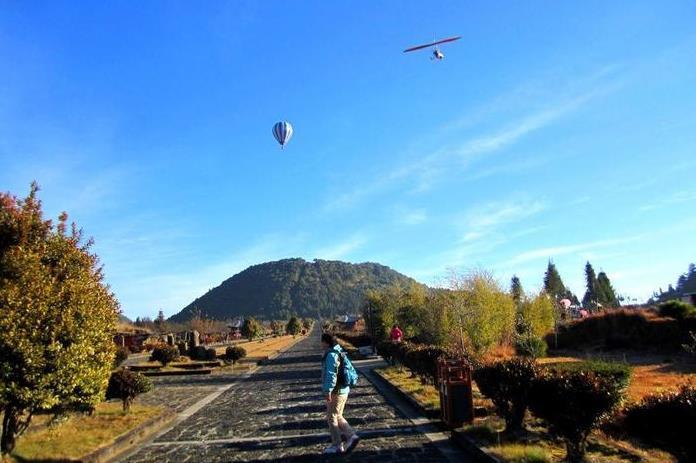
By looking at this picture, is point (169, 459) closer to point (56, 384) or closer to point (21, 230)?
point (56, 384)

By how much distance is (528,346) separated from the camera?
82.1 feet

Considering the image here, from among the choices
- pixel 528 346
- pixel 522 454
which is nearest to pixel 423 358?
pixel 522 454

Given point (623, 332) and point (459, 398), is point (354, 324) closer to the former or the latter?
point (623, 332)

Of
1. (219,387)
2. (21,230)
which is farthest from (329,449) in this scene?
(219,387)

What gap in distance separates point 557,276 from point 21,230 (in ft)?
355

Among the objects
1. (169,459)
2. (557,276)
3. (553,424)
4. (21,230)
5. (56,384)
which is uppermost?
(557,276)

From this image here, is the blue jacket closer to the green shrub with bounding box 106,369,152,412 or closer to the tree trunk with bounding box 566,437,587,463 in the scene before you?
the tree trunk with bounding box 566,437,587,463

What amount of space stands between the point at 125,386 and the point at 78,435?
263 centimetres

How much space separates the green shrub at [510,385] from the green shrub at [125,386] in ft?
26.2

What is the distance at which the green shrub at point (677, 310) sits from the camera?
34.8 m

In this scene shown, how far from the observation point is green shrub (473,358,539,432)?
816 centimetres

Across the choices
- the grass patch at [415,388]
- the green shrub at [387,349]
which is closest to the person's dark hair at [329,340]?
the grass patch at [415,388]

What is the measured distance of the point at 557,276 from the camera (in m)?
106

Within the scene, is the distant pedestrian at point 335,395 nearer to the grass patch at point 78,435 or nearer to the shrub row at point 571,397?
the shrub row at point 571,397
